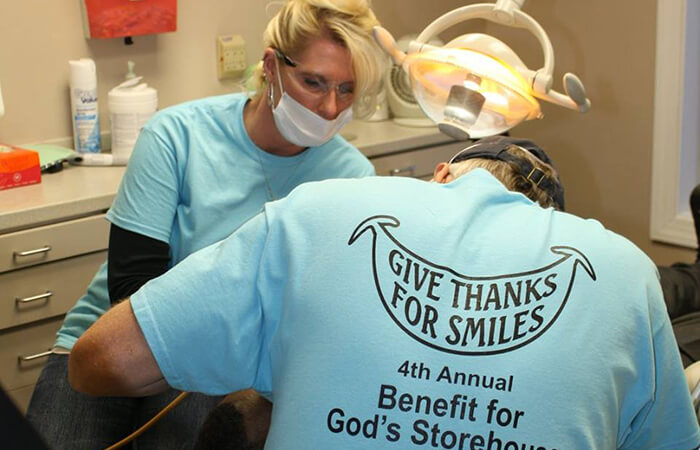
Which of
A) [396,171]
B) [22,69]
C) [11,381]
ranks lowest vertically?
[11,381]

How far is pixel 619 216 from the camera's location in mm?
3307

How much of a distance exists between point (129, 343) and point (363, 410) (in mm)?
306

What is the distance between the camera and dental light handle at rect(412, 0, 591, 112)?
1.32m

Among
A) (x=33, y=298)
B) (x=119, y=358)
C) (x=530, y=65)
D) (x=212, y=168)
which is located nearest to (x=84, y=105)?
(x=33, y=298)

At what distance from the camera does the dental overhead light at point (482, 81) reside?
4.36 ft

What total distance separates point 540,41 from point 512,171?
28cm

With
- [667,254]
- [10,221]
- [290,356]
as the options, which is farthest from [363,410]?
[667,254]

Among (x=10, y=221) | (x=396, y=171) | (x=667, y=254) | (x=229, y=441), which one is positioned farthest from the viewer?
(x=667, y=254)

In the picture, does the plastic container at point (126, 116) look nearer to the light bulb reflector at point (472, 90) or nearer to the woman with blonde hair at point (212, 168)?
the woman with blonde hair at point (212, 168)

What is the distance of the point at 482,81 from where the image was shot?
1347 mm

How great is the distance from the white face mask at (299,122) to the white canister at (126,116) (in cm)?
82

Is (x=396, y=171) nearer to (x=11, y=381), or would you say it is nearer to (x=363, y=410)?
(x=11, y=381)

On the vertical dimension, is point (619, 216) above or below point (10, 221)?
below

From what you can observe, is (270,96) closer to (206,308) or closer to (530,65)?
(206,308)
